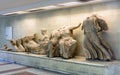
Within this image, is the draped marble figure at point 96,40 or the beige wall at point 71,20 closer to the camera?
the draped marble figure at point 96,40

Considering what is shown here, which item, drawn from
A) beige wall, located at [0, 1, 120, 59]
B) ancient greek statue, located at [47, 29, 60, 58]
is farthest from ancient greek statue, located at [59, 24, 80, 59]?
beige wall, located at [0, 1, 120, 59]

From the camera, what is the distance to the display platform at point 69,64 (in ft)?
14.2

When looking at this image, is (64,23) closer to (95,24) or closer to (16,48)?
(95,24)

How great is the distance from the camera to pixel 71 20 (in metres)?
6.49

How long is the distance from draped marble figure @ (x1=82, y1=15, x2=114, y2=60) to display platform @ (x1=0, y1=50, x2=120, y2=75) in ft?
1.10

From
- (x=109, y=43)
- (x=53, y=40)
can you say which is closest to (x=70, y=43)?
(x=53, y=40)

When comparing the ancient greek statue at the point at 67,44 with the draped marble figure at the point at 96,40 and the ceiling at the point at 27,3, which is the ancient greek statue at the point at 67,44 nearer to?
the draped marble figure at the point at 96,40

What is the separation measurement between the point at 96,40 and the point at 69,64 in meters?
1.02

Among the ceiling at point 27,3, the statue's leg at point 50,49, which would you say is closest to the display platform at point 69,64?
the statue's leg at point 50,49

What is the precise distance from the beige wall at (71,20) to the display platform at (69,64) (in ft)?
3.11

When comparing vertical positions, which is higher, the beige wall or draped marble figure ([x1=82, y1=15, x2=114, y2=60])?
the beige wall

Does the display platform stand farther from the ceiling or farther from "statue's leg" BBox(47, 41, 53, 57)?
the ceiling

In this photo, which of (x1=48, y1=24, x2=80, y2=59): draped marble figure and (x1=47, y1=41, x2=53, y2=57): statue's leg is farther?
(x1=47, y1=41, x2=53, y2=57): statue's leg

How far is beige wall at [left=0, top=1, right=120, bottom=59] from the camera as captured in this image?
531 centimetres
